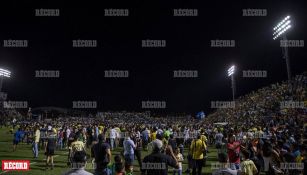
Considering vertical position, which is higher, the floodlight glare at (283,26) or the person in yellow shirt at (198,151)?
the floodlight glare at (283,26)

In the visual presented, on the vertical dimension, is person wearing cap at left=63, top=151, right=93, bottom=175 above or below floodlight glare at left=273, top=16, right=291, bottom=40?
below

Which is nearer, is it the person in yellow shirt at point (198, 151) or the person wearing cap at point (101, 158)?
the person wearing cap at point (101, 158)

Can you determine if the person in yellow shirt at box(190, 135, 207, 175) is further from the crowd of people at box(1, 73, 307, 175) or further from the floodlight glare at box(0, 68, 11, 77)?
the floodlight glare at box(0, 68, 11, 77)

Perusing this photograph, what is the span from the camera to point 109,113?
241ft

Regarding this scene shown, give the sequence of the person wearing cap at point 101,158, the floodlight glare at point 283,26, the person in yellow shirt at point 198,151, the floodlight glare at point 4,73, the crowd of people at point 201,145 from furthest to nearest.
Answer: the floodlight glare at point 4,73
the floodlight glare at point 283,26
the person in yellow shirt at point 198,151
the person wearing cap at point 101,158
the crowd of people at point 201,145

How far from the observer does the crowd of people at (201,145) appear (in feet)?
26.4

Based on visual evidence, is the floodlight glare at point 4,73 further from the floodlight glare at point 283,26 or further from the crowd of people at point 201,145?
the floodlight glare at point 283,26

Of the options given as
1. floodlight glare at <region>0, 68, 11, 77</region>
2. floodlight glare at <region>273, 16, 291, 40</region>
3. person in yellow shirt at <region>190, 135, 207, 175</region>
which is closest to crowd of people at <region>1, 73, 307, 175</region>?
person in yellow shirt at <region>190, 135, 207, 175</region>

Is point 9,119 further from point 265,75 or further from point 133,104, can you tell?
point 265,75

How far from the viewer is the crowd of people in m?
8.05

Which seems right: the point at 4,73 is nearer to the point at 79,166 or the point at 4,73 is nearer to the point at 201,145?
the point at 201,145

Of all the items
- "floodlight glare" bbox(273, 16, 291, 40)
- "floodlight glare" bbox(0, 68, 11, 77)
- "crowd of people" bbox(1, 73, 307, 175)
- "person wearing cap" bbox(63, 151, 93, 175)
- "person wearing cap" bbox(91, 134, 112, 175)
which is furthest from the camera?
"floodlight glare" bbox(0, 68, 11, 77)

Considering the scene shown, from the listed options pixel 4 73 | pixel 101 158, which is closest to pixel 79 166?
pixel 101 158

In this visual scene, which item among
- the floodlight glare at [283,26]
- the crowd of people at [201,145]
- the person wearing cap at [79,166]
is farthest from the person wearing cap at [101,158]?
the floodlight glare at [283,26]
